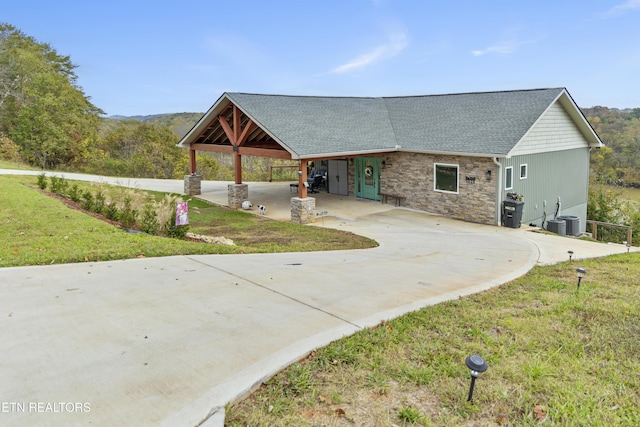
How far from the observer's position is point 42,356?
3941mm

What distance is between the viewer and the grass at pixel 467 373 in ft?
10.7

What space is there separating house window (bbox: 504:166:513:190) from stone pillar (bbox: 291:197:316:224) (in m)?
6.86

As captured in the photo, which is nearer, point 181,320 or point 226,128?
point 181,320

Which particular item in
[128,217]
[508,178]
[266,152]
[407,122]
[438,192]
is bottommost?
[128,217]

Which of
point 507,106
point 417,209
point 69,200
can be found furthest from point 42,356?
point 507,106

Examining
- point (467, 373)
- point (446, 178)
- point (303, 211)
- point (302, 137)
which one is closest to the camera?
point (467, 373)

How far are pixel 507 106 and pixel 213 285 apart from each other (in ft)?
49.7

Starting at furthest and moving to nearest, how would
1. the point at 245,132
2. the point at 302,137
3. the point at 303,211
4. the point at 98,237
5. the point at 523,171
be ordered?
the point at 245,132
the point at 523,171
the point at 302,137
the point at 303,211
the point at 98,237

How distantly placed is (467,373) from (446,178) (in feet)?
42.5

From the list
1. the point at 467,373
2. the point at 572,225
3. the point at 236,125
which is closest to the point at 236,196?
the point at 236,125

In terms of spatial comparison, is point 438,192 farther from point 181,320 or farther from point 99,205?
point 181,320

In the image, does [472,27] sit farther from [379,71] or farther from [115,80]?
[115,80]

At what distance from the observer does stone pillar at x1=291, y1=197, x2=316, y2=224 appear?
1474 cm

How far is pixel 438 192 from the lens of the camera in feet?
53.6
